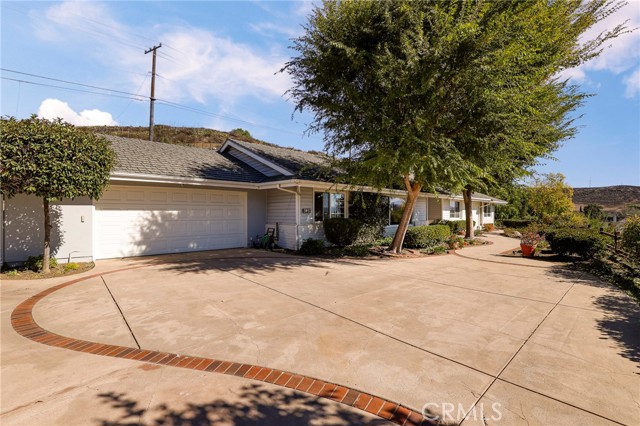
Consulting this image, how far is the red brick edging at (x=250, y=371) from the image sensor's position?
2.59 metres

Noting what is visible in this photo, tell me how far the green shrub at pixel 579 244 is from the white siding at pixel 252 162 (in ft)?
36.4

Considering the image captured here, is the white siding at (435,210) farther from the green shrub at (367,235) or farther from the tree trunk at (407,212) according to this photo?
the tree trunk at (407,212)

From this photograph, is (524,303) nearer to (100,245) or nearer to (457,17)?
(457,17)

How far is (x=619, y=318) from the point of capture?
4891mm

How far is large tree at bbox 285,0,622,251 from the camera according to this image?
818cm

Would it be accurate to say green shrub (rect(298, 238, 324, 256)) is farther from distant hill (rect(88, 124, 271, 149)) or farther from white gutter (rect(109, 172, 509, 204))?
distant hill (rect(88, 124, 271, 149))

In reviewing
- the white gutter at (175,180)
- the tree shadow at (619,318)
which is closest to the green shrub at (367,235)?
the white gutter at (175,180)

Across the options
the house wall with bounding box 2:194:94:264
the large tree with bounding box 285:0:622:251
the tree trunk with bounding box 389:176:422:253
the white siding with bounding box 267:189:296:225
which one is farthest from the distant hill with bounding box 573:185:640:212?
the house wall with bounding box 2:194:94:264

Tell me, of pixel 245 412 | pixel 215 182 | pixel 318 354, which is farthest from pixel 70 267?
pixel 245 412

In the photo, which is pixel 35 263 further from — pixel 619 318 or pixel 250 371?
pixel 619 318

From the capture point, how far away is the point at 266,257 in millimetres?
10688

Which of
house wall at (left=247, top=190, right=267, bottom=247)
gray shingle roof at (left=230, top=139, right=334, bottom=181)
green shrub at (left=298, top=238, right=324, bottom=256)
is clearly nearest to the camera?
green shrub at (left=298, top=238, right=324, bottom=256)

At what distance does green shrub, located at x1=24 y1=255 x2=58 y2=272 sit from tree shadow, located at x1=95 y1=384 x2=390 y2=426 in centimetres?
753

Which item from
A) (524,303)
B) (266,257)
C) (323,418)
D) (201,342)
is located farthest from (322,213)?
(323,418)
